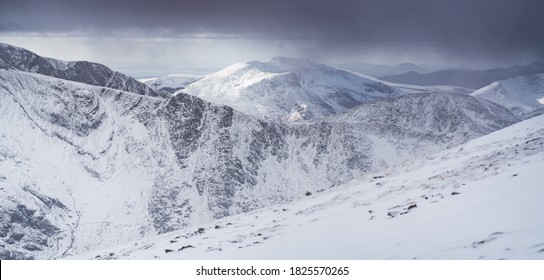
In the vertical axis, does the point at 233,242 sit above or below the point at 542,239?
below

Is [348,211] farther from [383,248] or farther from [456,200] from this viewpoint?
[383,248]

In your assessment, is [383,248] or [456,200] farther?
[456,200]
